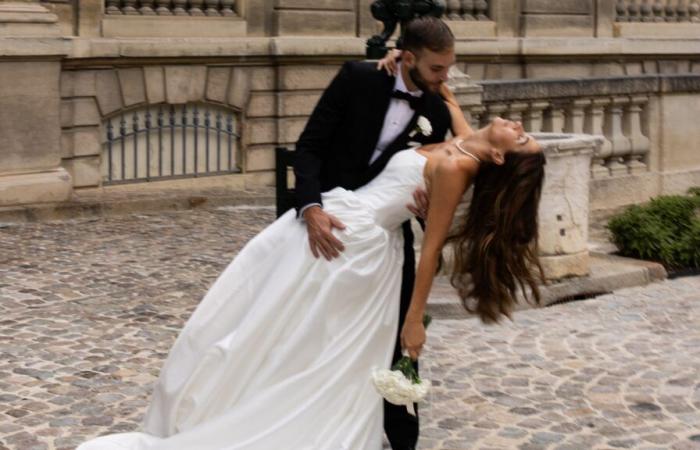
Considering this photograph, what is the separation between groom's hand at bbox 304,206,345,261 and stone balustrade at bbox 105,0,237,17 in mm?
9960

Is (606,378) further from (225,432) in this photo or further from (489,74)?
(489,74)

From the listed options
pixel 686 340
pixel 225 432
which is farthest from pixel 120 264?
pixel 225 432

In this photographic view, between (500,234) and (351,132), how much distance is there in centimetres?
71

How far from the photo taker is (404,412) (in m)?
5.55

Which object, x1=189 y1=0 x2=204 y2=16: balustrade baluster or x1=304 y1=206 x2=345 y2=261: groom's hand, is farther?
x1=189 y1=0 x2=204 y2=16: balustrade baluster

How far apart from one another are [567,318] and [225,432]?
404 centimetres

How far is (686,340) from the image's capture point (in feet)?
26.5

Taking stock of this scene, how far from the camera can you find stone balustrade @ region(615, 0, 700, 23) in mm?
21156

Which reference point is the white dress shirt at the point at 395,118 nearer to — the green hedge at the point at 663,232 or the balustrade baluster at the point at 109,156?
the green hedge at the point at 663,232

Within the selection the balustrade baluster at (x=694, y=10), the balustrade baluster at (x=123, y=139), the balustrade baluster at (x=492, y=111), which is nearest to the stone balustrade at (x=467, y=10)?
the balustrade baluster at (x=694, y=10)

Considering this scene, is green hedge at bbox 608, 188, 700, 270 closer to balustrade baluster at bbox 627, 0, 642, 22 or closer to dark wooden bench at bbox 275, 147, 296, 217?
dark wooden bench at bbox 275, 147, 296, 217

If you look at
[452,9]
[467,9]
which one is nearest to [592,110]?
[452,9]

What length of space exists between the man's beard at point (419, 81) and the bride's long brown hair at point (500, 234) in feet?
1.19

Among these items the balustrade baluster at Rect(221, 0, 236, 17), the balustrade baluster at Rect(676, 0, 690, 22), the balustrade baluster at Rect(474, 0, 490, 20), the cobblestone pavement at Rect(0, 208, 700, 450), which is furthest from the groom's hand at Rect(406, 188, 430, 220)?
the balustrade baluster at Rect(676, 0, 690, 22)
